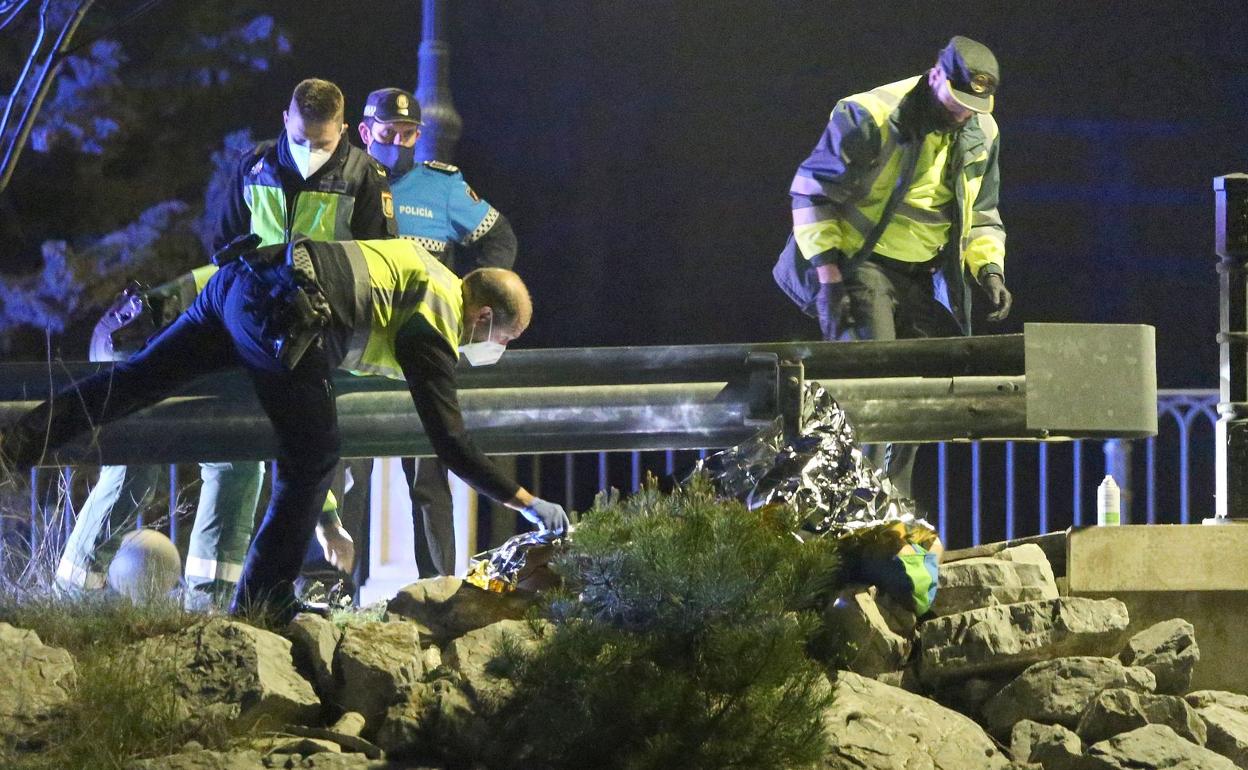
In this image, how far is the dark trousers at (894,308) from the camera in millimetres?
7445

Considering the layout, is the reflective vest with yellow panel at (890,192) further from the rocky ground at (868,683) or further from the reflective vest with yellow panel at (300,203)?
the reflective vest with yellow panel at (300,203)

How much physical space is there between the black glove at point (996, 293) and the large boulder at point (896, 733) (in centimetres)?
250

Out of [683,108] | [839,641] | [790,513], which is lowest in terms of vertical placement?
[839,641]

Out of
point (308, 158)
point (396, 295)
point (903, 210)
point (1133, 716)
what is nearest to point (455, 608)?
point (396, 295)

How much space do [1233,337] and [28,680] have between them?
4306 mm

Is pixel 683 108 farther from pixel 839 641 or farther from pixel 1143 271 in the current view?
pixel 839 641

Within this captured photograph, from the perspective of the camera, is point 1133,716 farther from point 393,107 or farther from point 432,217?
point 393,107

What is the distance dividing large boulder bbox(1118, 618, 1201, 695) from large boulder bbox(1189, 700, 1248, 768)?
12 cm

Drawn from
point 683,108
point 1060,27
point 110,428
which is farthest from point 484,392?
point 1060,27

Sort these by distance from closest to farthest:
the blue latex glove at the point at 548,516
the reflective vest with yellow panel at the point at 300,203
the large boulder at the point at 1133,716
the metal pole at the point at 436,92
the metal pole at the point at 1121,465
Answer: the large boulder at the point at 1133,716, the blue latex glove at the point at 548,516, the reflective vest with yellow panel at the point at 300,203, the metal pole at the point at 1121,465, the metal pole at the point at 436,92

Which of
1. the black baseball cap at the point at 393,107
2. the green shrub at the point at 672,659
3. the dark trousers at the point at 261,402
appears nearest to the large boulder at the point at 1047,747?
the green shrub at the point at 672,659

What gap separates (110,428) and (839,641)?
2598mm

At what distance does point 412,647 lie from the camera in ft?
17.8

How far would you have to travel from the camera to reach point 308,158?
654 cm
